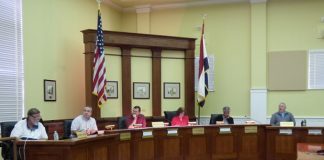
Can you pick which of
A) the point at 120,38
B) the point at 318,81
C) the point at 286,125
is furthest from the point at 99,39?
the point at 318,81

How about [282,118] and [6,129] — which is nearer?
[6,129]

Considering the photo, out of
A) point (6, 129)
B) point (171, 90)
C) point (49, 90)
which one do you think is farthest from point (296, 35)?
point (6, 129)

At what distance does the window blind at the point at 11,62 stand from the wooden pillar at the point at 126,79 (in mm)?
2436

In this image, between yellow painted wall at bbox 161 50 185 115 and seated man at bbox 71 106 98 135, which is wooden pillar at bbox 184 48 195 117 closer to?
yellow painted wall at bbox 161 50 185 115

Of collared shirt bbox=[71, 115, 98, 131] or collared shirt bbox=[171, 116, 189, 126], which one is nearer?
collared shirt bbox=[71, 115, 98, 131]

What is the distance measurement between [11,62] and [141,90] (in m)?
3.23

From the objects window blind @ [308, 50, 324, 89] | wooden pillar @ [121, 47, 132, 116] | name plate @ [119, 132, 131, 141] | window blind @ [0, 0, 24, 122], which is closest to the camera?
name plate @ [119, 132, 131, 141]

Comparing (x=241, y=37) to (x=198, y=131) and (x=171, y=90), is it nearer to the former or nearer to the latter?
(x=171, y=90)

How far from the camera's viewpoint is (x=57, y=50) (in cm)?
749

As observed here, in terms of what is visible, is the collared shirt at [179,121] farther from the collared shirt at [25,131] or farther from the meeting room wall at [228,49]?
the collared shirt at [25,131]

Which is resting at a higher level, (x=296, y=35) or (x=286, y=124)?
(x=296, y=35)

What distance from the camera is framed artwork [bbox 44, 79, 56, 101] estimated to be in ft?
23.1

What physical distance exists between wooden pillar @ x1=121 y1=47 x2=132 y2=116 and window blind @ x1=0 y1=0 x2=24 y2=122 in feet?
7.99

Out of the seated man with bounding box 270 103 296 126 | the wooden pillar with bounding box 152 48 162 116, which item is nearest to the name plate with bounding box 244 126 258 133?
the seated man with bounding box 270 103 296 126
